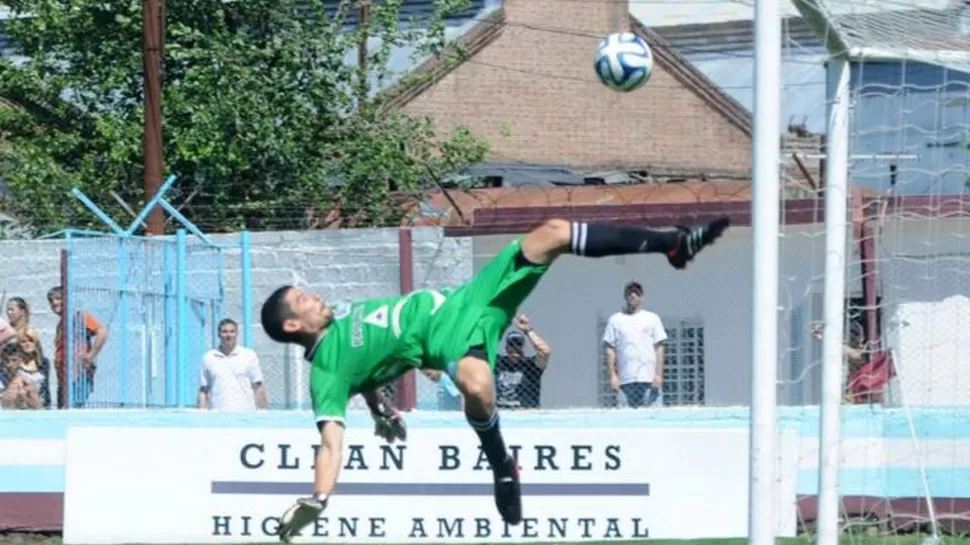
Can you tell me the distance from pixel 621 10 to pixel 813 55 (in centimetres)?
2146

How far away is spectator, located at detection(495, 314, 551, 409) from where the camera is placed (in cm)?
1573

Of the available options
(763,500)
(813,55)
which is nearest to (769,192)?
(763,500)

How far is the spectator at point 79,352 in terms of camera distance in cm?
1591

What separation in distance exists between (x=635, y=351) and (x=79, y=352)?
442cm

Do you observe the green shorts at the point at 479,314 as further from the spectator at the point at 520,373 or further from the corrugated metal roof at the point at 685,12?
the corrugated metal roof at the point at 685,12

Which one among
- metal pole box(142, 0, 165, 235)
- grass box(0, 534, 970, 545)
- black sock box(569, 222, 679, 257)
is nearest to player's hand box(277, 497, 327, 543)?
black sock box(569, 222, 679, 257)

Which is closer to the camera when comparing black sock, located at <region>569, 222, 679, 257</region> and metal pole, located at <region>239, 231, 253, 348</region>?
black sock, located at <region>569, 222, 679, 257</region>

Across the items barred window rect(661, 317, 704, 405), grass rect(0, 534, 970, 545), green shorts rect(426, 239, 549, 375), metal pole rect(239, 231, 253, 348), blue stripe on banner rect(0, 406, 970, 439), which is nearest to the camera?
green shorts rect(426, 239, 549, 375)

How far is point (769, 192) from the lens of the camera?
A: 8047 millimetres

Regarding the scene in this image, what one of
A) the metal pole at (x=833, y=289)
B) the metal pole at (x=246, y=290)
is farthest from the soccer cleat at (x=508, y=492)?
the metal pole at (x=246, y=290)

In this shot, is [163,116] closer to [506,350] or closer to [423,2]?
[506,350]

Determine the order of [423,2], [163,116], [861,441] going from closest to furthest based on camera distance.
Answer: [861,441], [163,116], [423,2]

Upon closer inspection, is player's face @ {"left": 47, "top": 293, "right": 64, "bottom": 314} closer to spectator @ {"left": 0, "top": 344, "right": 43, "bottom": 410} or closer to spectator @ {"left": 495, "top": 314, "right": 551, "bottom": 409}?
spectator @ {"left": 0, "top": 344, "right": 43, "bottom": 410}

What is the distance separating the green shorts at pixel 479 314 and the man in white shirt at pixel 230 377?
718 centimetres
